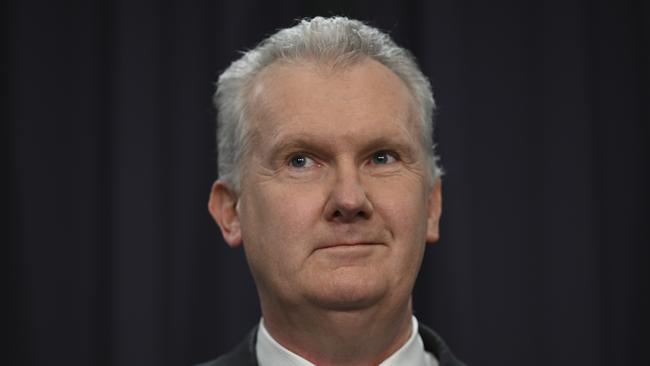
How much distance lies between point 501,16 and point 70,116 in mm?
1283

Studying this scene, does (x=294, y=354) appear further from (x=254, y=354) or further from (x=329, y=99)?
(x=329, y=99)

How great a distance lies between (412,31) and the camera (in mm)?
2625

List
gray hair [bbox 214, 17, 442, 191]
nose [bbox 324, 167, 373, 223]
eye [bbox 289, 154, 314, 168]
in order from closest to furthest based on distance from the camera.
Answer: nose [bbox 324, 167, 373, 223] → eye [bbox 289, 154, 314, 168] → gray hair [bbox 214, 17, 442, 191]

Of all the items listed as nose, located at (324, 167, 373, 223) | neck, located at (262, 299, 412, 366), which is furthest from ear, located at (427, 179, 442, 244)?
nose, located at (324, 167, 373, 223)

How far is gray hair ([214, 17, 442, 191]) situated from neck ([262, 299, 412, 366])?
1.04 ft

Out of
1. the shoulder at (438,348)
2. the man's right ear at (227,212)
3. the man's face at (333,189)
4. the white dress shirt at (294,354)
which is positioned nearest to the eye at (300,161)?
the man's face at (333,189)

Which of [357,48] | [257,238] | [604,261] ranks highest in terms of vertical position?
[357,48]

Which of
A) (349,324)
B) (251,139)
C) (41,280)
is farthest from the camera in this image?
(41,280)

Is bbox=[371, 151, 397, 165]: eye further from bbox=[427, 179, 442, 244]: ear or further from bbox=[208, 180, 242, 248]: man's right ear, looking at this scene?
bbox=[208, 180, 242, 248]: man's right ear

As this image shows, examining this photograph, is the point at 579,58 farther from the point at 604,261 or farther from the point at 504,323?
the point at 504,323

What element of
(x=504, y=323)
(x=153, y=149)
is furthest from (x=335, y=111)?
(x=504, y=323)

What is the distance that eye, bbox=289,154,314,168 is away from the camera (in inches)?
67.6

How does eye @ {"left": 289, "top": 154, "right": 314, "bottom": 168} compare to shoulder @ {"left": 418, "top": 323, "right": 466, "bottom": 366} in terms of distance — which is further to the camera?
shoulder @ {"left": 418, "top": 323, "right": 466, "bottom": 366}

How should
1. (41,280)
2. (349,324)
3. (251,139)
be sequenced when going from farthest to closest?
(41,280), (251,139), (349,324)
